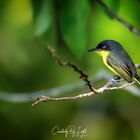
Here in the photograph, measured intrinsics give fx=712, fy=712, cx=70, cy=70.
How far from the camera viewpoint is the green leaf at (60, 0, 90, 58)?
14.4 ft

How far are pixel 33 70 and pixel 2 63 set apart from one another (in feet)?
1.51

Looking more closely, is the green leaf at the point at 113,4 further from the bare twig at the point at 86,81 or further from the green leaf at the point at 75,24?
the bare twig at the point at 86,81

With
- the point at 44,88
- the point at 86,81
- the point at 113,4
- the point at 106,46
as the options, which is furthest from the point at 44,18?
the point at 44,88

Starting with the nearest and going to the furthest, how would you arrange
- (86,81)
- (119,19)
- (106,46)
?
(86,81) < (119,19) < (106,46)

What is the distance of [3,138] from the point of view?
7.75 meters

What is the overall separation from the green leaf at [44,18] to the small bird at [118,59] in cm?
49

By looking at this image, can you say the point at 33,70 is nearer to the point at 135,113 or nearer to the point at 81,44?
the point at 135,113

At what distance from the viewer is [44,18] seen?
4.52m

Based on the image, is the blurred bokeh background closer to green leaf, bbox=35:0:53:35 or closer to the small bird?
the small bird

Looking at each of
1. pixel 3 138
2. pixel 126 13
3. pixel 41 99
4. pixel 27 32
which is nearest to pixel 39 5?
pixel 126 13

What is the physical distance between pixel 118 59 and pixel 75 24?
72 centimetres

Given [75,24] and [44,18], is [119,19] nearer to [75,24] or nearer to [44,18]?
[75,24]

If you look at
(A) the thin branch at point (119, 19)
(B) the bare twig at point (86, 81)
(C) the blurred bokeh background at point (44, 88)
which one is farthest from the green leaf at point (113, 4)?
(C) the blurred bokeh background at point (44, 88)

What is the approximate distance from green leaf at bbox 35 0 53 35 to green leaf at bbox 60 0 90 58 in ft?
0.31
